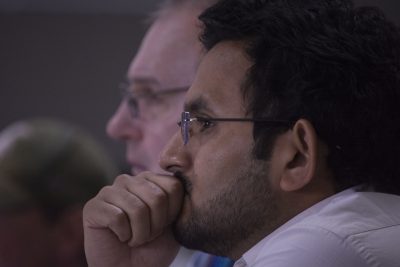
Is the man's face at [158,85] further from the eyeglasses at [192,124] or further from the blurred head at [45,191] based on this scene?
the eyeglasses at [192,124]

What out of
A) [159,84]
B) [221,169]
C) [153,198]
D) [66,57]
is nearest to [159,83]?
[159,84]

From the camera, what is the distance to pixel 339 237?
989mm

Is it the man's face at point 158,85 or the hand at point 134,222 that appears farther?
the man's face at point 158,85

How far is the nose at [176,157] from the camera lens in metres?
1.25

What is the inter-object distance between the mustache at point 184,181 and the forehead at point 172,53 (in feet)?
2.03

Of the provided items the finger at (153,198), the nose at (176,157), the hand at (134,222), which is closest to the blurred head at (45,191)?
the hand at (134,222)

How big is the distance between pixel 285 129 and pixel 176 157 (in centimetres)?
20

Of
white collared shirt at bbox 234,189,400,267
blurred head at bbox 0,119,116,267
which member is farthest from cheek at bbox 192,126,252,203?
blurred head at bbox 0,119,116,267

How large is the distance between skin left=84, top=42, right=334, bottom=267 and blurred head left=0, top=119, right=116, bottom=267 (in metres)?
0.14

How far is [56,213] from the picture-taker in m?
1.49

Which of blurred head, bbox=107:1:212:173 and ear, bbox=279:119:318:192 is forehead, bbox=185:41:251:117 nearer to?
ear, bbox=279:119:318:192

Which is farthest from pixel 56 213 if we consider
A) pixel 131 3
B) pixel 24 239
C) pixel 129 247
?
pixel 131 3

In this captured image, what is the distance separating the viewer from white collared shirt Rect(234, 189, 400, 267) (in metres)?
0.97

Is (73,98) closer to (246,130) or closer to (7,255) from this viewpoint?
(7,255)
